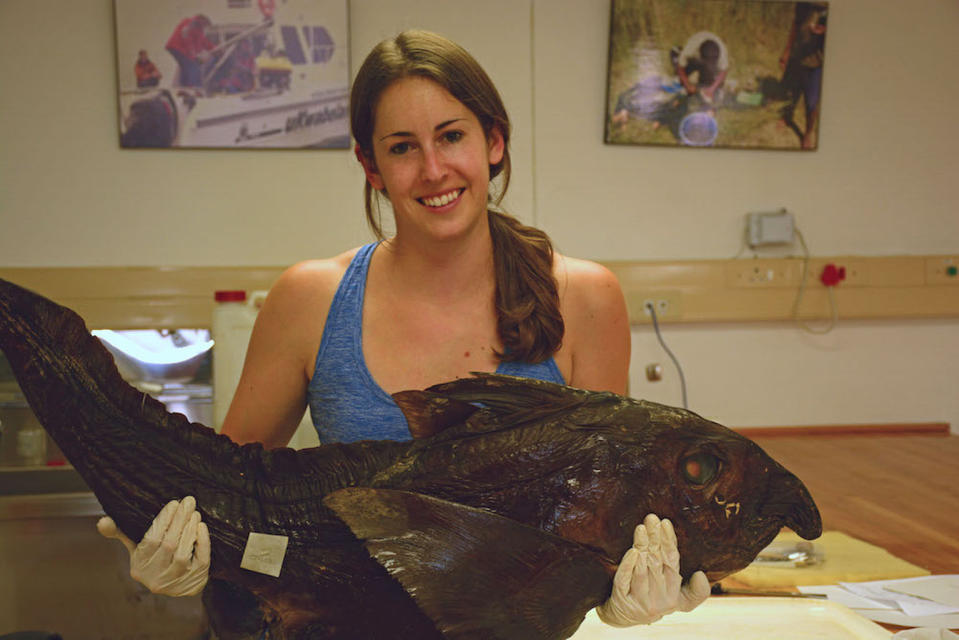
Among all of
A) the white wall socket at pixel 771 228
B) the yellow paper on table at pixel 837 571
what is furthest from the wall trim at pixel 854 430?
the yellow paper on table at pixel 837 571

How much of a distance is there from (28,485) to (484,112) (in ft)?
4.60

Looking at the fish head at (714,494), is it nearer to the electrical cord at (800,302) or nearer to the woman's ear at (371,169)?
the woman's ear at (371,169)

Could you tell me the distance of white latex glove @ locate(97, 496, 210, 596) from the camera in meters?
0.87

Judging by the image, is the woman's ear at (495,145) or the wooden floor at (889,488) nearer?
the woman's ear at (495,145)

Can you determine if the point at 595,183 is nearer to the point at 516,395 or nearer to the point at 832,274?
the point at 832,274

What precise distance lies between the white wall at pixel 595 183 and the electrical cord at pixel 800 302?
1.4 inches

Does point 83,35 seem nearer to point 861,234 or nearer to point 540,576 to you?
point 540,576

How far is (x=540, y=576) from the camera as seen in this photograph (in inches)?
34.2

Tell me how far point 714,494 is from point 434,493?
0.34m

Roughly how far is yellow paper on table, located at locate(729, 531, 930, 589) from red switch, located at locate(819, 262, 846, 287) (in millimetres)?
1549

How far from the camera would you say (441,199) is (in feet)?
3.74

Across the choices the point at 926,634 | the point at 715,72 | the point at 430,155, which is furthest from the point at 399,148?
the point at 715,72

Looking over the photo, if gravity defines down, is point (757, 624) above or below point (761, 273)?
below

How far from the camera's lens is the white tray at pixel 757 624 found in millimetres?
1234
